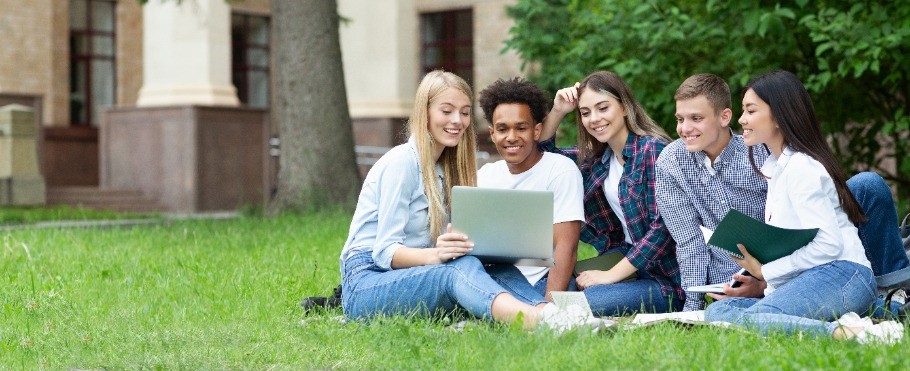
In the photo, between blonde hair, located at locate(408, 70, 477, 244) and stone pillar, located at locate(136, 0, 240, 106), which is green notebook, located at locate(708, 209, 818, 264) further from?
stone pillar, located at locate(136, 0, 240, 106)

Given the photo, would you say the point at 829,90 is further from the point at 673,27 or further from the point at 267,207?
the point at 267,207

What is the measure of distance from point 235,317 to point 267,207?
27.2 feet

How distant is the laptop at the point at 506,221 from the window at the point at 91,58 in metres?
19.9

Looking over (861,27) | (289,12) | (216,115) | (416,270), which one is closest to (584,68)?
(861,27)

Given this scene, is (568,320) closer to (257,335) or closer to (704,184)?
(704,184)

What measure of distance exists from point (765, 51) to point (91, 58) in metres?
17.1

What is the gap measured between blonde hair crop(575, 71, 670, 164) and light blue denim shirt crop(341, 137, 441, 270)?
2.64ft

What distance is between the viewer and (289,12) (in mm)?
13414

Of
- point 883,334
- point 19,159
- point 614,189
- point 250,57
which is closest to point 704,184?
point 614,189

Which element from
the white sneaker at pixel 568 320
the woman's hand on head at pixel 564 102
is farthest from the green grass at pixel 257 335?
the woman's hand on head at pixel 564 102

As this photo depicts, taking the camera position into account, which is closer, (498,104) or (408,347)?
(408,347)

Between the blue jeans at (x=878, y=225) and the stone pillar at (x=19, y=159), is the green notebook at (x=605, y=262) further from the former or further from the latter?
the stone pillar at (x=19, y=159)

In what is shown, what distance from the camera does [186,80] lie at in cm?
1958

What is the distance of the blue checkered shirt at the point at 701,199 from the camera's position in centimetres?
563
